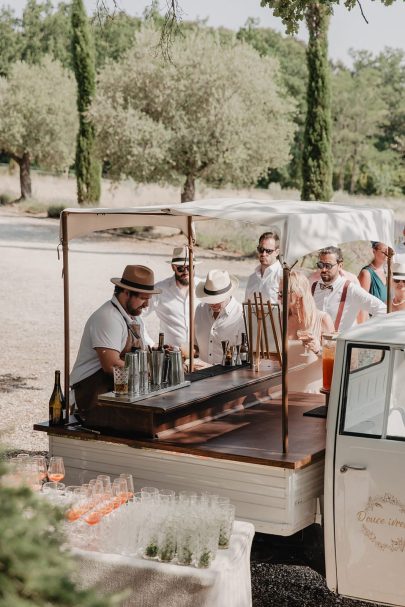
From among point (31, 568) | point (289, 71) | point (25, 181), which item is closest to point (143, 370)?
point (31, 568)

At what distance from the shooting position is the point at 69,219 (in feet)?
20.5

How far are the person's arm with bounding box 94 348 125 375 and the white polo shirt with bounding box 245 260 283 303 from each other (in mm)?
2745

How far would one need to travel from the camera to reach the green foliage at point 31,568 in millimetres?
1655

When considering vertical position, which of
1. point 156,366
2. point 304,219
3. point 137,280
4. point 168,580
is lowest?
point 168,580

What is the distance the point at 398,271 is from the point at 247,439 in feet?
10.6

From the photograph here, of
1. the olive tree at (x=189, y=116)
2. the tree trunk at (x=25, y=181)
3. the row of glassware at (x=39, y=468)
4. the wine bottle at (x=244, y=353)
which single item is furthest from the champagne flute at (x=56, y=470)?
the tree trunk at (x=25, y=181)

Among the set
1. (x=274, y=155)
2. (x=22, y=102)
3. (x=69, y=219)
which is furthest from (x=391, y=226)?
(x=22, y=102)

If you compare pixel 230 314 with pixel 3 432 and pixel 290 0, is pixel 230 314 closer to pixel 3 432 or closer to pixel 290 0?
pixel 290 0

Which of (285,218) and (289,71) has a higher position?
(289,71)

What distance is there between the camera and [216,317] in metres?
7.41

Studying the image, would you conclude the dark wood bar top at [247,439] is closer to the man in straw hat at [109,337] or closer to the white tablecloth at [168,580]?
the man in straw hat at [109,337]

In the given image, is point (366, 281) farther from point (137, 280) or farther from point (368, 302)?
point (137, 280)

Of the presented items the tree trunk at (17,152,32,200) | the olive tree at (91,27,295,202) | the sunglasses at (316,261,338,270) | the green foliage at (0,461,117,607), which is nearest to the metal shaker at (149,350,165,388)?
the sunglasses at (316,261,338,270)

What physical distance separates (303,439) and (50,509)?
11.0 ft
